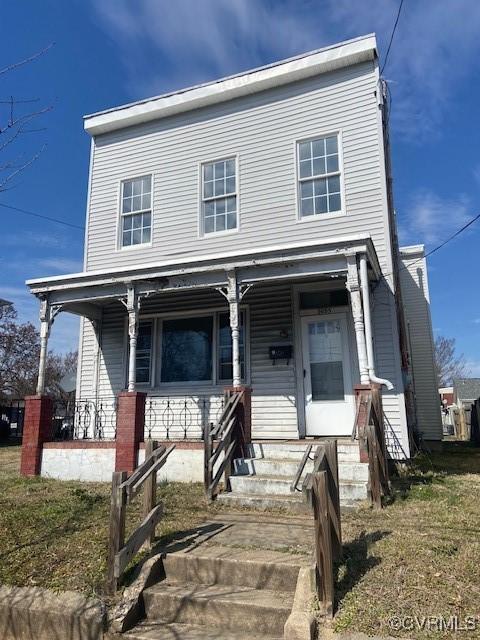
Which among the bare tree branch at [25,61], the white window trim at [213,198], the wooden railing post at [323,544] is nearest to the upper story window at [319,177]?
the white window trim at [213,198]

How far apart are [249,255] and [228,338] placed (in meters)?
2.38

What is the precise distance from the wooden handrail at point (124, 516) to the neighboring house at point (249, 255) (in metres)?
3.27

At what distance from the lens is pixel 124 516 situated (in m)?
4.38

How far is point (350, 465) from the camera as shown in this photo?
6570 mm

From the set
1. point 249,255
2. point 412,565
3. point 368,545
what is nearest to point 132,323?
point 249,255

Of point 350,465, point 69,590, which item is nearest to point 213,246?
point 350,465

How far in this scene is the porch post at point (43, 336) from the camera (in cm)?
930

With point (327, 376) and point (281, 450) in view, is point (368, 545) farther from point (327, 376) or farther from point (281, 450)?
point (327, 376)

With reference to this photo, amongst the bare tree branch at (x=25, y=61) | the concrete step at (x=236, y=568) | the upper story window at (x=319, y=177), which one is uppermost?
the upper story window at (x=319, y=177)

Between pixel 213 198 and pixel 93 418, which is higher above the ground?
pixel 213 198

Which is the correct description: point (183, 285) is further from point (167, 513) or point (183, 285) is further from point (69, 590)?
point (69, 590)

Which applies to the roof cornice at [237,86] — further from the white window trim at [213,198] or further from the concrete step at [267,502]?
the concrete step at [267,502]

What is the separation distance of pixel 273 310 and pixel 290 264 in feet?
5.73

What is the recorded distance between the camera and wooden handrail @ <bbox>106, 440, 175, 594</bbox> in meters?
4.15
